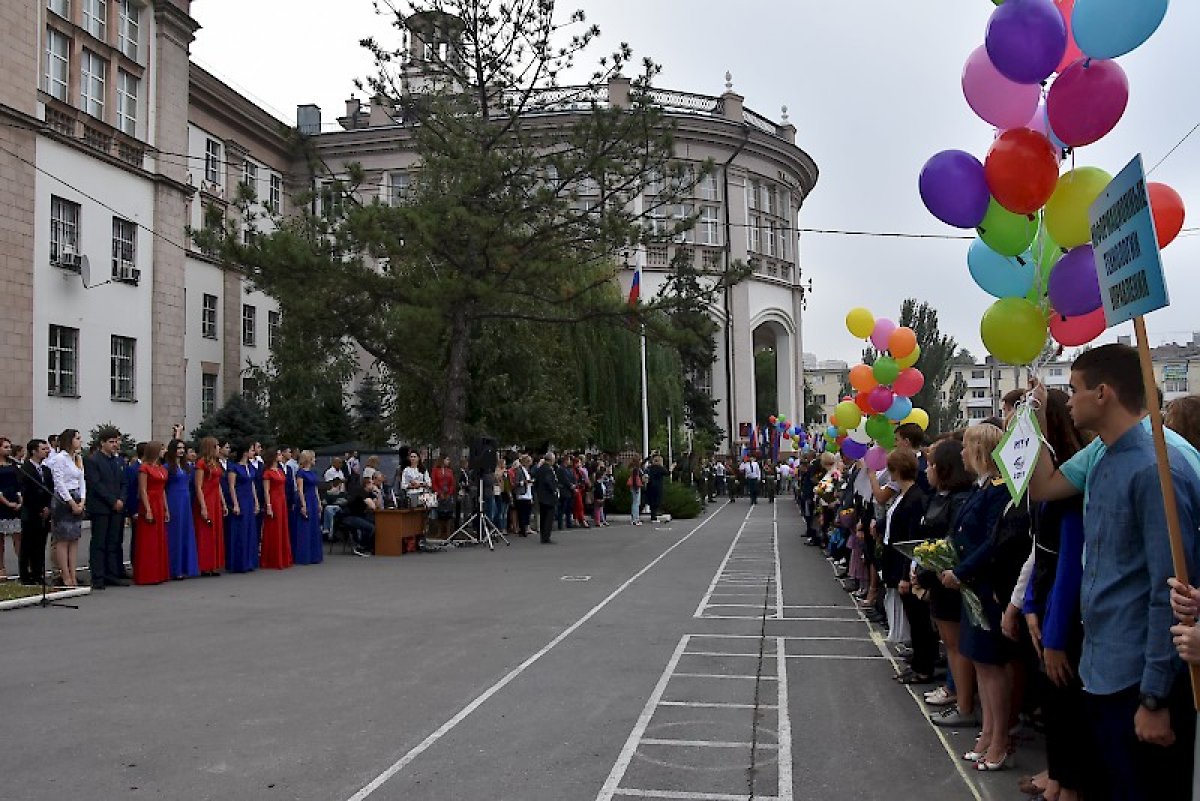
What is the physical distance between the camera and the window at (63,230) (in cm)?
2750

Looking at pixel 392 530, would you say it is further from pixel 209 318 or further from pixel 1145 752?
pixel 209 318

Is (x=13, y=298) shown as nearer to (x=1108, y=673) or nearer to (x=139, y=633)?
(x=139, y=633)

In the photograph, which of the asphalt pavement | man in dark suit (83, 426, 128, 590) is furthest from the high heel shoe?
man in dark suit (83, 426, 128, 590)

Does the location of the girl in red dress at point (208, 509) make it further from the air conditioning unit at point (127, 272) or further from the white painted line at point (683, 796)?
the air conditioning unit at point (127, 272)

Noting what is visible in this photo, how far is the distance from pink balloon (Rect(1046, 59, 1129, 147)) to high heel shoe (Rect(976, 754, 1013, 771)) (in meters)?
3.70

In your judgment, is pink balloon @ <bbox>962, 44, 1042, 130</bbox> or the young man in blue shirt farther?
pink balloon @ <bbox>962, 44, 1042, 130</bbox>

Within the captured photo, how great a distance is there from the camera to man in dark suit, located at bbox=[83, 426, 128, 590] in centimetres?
1330

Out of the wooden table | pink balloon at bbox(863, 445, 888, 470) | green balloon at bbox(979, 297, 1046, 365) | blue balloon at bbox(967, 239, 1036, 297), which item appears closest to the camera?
green balloon at bbox(979, 297, 1046, 365)

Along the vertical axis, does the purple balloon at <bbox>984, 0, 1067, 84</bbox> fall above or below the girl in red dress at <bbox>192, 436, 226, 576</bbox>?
above

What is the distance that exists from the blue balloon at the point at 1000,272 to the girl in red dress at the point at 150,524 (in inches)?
447

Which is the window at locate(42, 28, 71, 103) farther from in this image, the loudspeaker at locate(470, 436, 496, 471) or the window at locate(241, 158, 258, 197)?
the loudspeaker at locate(470, 436, 496, 471)

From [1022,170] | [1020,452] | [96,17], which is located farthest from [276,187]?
[1020,452]

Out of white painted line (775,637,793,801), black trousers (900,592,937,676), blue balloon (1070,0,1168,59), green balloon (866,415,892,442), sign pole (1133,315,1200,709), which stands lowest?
white painted line (775,637,793,801)

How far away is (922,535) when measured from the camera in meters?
7.07
